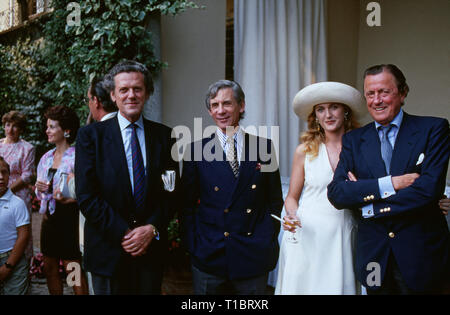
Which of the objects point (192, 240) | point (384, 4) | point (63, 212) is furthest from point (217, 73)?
point (384, 4)

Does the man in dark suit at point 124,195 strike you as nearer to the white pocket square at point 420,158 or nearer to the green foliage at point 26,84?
the white pocket square at point 420,158

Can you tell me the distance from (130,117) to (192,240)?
2.57ft

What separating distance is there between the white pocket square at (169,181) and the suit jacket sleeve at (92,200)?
0.30m

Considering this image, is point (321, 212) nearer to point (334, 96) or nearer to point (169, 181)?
point (334, 96)

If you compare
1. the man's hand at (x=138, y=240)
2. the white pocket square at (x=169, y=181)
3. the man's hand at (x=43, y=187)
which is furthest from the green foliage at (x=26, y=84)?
the man's hand at (x=138, y=240)

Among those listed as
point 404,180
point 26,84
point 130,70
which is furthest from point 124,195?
point 26,84

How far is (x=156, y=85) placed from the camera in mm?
4340

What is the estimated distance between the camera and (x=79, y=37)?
14.5ft

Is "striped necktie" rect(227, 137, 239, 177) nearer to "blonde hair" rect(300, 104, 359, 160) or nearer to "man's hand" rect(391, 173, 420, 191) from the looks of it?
"blonde hair" rect(300, 104, 359, 160)

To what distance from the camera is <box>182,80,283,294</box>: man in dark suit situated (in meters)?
2.29

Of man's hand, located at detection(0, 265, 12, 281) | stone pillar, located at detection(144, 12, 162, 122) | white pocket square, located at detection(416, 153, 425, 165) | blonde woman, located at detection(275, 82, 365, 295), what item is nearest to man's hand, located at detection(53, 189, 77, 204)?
man's hand, located at detection(0, 265, 12, 281)

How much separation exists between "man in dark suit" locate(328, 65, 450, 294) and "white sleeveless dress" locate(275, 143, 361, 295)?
26 cm

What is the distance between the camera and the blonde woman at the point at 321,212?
244 cm
